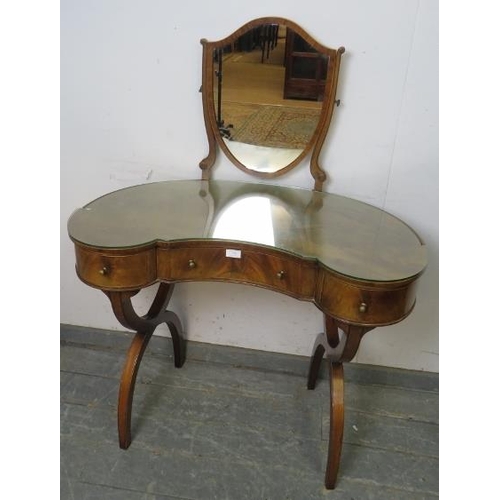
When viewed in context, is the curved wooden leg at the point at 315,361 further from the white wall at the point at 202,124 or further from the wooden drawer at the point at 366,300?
the wooden drawer at the point at 366,300

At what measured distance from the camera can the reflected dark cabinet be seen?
1.40 meters

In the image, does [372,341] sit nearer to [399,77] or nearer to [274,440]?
[274,440]

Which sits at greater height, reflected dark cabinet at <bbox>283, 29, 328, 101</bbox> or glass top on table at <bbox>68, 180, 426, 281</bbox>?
reflected dark cabinet at <bbox>283, 29, 328, 101</bbox>

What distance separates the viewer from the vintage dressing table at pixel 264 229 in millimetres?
1199

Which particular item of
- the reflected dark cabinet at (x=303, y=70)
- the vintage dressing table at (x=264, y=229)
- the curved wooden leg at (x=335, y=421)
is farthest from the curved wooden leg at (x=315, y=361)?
the reflected dark cabinet at (x=303, y=70)

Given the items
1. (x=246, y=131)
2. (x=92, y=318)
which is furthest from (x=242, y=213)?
(x=92, y=318)

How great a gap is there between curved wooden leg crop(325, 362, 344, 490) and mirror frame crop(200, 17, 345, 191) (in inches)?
24.6

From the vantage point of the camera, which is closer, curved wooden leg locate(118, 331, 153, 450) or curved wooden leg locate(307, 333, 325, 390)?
curved wooden leg locate(118, 331, 153, 450)

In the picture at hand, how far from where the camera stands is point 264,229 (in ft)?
4.32

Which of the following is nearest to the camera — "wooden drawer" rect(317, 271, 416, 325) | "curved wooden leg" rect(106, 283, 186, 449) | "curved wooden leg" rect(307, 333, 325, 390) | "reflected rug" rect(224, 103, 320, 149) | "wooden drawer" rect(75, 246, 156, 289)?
"wooden drawer" rect(317, 271, 416, 325)

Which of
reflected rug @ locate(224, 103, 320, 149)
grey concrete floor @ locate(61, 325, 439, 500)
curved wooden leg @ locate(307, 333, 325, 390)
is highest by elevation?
reflected rug @ locate(224, 103, 320, 149)

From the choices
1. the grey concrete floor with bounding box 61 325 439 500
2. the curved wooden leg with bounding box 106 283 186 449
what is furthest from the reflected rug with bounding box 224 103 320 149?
the grey concrete floor with bounding box 61 325 439 500

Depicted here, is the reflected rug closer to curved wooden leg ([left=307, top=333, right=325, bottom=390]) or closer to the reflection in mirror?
the reflection in mirror

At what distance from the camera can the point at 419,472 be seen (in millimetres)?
1533
